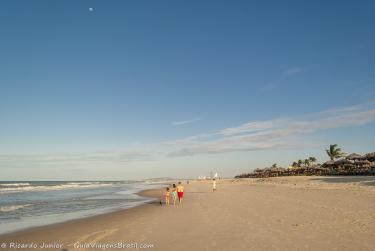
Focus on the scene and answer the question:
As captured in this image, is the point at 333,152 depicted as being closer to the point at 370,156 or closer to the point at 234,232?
the point at 370,156

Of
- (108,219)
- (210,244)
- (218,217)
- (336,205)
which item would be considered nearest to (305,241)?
(210,244)

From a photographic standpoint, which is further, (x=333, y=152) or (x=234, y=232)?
(x=333, y=152)

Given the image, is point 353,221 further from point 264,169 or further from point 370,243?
point 264,169

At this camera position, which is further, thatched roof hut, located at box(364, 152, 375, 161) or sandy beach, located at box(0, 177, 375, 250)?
thatched roof hut, located at box(364, 152, 375, 161)

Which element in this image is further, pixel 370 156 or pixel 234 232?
pixel 370 156

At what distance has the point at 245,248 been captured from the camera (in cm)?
991

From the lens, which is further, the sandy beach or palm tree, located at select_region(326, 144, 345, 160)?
palm tree, located at select_region(326, 144, 345, 160)

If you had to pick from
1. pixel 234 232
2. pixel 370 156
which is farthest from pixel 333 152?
pixel 234 232

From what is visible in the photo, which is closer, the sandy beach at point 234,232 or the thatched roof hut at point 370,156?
the sandy beach at point 234,232

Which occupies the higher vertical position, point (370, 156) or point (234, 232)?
point (370, 156)

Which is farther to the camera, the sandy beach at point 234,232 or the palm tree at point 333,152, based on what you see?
the palm tree at point 333,152

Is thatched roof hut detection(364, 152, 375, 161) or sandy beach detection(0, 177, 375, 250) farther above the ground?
thatched roof hut detection(364, 152, 375, 161)

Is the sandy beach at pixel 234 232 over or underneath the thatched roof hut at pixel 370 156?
underneath

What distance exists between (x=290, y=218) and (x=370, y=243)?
5.18 metres
